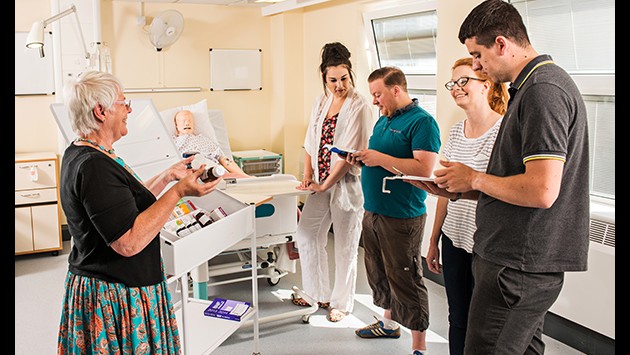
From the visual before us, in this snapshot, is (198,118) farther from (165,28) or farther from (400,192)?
(400,192)

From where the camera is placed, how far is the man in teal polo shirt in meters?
2.71

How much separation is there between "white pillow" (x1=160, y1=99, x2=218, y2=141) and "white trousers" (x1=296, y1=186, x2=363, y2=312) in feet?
6.71

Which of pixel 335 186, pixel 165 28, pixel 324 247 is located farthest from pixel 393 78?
pixel 165 28

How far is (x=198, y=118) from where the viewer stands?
Result: 5.29 m

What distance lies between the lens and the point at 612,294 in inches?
110

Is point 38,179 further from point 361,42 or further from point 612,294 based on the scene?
point 612,294

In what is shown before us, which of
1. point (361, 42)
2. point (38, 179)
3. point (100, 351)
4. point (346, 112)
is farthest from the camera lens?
point (361, 42)

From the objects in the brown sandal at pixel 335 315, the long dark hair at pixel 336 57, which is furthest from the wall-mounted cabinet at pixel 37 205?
the long dark hair at pixel 336 57

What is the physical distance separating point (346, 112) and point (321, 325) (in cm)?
129

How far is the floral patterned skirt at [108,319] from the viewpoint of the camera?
185 centimetres

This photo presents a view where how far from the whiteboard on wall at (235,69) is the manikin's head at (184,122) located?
73cm

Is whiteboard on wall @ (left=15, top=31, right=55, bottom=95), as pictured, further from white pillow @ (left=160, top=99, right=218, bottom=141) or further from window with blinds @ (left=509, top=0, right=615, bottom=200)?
window with blinds @ (left=509, top=0, right=615, bottom=200)

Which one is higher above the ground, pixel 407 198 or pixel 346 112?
pixel 346 112
